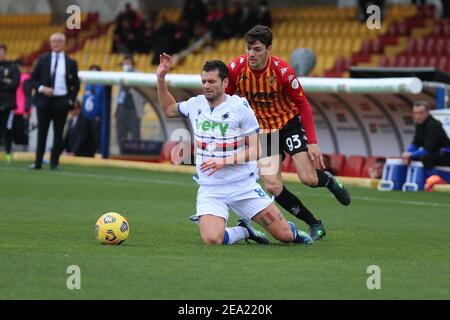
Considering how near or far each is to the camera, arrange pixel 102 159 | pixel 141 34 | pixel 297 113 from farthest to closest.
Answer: pixel 141 34
pixel 102 159
pixel 297 113

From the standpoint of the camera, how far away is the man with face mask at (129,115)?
2341 cm

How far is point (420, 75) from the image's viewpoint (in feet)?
64.2

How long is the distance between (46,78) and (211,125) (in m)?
9.61

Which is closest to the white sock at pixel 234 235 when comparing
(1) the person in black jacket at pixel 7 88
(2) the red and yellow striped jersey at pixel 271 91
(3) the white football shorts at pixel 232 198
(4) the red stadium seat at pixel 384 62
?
(3) the white football shorts at pixel 232 198

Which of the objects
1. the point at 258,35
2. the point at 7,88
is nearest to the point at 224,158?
the point at 258,35

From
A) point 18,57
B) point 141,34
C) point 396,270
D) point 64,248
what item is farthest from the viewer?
point 18,57

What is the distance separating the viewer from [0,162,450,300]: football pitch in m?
7.50

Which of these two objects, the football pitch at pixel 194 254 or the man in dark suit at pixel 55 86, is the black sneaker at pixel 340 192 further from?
the man in dark suit at pixel 55 86

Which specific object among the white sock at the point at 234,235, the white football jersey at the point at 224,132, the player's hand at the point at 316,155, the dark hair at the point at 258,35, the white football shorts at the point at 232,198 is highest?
the dark hair at the point at 258,35

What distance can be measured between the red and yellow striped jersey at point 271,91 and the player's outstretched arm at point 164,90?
31.7 inches

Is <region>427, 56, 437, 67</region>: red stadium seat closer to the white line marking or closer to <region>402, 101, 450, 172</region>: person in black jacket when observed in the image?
<region>402, 101, 450, 172</region>: person in black jacket
